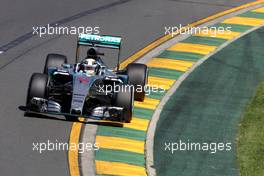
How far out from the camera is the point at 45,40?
2775cm

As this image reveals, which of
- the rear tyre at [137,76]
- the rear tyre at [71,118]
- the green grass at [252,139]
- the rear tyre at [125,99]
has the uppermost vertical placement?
the rear tyre at [137,76]

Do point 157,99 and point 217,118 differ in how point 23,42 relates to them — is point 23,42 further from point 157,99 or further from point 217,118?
point 217,118

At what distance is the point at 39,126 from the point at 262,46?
32.5 feet

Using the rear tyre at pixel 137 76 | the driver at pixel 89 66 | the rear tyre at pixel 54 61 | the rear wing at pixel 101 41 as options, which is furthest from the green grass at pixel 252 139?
the rear tyre at pixel 54 61

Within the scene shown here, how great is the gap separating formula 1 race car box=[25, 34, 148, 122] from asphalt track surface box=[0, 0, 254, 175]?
22.8 inches

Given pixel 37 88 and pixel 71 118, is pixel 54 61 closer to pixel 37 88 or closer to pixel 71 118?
pixel 37 88

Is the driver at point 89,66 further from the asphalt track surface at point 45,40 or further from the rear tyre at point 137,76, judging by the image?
the asphalt track surface at point 45,40

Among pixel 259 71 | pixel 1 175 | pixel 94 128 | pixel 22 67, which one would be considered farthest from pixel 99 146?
pixel 259 71

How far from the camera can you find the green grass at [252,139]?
1928cm

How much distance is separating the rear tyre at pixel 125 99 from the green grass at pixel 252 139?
9.57 ft

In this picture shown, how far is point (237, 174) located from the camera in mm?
19000

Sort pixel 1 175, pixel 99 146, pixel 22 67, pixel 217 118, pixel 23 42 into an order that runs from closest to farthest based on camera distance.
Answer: pixel 1 175
pixel 99 146
pixel 217 118
pixel 22 67
pixel 23 42

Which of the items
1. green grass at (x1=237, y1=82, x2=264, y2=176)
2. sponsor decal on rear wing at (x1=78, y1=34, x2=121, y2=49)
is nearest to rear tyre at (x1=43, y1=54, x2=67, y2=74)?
sponsor decal on rear wing at (x1=78, y1=34, x2=121, y2=49)

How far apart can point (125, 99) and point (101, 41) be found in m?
2.20
